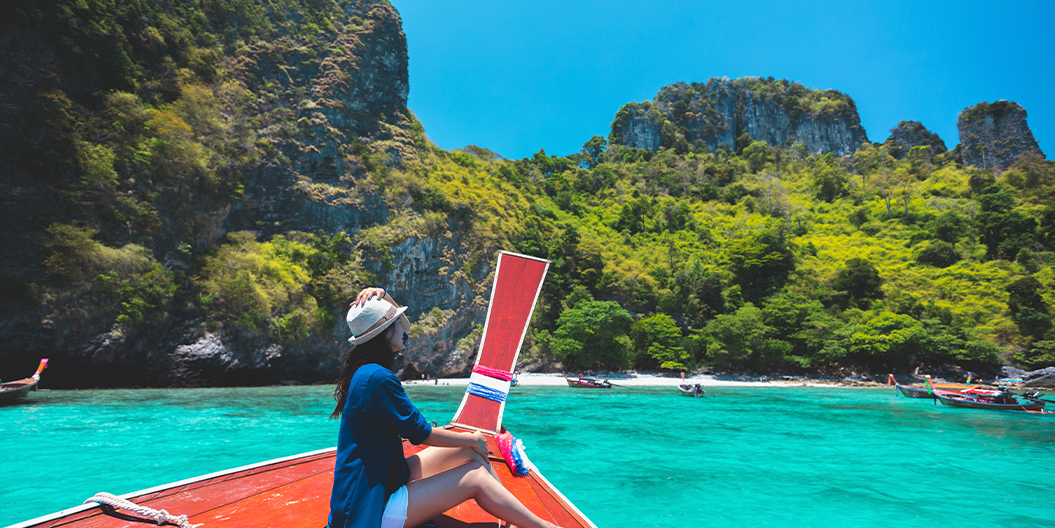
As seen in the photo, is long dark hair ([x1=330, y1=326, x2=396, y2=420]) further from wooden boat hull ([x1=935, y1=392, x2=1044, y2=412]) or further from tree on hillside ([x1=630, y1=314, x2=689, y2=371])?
tree on hillside ([x1=630, y1=314, x2=689, y2=371])

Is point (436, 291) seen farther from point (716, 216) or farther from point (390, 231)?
point (716, 216)

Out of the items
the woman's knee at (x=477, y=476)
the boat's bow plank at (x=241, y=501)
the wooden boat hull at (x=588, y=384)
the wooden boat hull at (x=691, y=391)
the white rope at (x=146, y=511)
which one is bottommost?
the wooden boat hull at (x=588, y=384)

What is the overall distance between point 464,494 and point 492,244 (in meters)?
37.4

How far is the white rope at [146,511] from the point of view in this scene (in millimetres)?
2658

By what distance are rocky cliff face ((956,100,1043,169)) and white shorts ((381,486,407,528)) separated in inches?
3519

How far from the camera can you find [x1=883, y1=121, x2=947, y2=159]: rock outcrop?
71562mm

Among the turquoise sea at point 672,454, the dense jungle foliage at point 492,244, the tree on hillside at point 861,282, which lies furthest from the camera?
the tree on hillside at point 861,282

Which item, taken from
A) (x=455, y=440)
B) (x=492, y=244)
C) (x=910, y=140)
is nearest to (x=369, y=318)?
(x=455, y=440)

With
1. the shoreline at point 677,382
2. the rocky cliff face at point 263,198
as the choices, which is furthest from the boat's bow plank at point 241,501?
the shoreline at point 677,382

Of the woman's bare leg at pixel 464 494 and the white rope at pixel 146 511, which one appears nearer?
the woman's bare leg at pixel 464 494

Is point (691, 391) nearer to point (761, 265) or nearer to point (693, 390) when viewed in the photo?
point (693, 390)

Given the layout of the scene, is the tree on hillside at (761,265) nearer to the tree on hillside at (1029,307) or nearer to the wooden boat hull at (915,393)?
the tree on hillside at (1029,307)

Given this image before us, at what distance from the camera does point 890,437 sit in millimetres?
13094

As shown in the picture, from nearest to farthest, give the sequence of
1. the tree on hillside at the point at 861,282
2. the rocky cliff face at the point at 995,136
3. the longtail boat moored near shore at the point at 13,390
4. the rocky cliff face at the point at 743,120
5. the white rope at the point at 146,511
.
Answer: the white rope at the point at 146,511 → the longtail boat moored near shore at the point at 13,390 → the tree on hillside at the point at 861,282 → the rocky cliff face at the point at 995,136 → the rocky cliff face at the point at 743,120
